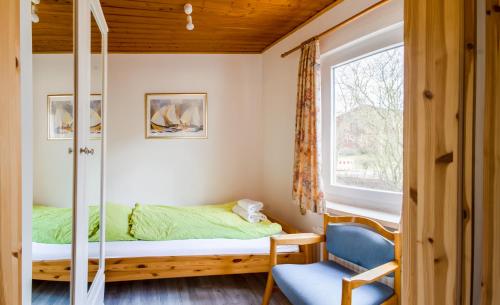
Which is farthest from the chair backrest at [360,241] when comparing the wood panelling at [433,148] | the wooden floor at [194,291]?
the wood panelling at [433,148]

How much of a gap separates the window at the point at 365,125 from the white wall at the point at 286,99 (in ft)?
0.45

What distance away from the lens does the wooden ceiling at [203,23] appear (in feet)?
8.21

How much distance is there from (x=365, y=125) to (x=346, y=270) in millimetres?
1095

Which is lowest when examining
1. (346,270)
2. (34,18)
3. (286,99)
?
(346,270)

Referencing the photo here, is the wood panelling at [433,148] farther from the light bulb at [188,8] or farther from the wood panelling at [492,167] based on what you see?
the light bulb at [188,8]

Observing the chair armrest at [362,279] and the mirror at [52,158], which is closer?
the mirror at [52,158]

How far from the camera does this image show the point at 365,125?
92.1 inches

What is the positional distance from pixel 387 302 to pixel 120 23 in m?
3.08

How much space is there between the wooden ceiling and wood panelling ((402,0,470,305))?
1784 mm

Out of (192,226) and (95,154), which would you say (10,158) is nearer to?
(95,154)

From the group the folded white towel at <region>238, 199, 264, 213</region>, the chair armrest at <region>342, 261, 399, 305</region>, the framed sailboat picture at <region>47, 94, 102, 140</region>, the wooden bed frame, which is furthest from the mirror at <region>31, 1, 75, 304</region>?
the folded white towel at <region>238, 199, 264, 213</region>

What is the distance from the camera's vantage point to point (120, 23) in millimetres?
2811

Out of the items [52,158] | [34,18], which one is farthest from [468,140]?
[52,158]

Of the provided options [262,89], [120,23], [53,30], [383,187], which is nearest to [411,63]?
[53,30]
